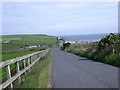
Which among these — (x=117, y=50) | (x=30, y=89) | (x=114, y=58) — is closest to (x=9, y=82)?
(x=30, y=89)

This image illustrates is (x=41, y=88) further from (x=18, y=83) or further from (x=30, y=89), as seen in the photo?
(x=18, y=83)

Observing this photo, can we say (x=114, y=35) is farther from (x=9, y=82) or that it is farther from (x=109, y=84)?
(x=9, y=82)

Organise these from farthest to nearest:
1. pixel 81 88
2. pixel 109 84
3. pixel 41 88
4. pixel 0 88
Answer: pixel 109 84
pixel 81 88
pixel 41 88
pixel 0 88

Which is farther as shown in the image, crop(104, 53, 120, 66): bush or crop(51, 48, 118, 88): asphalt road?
crop(104, 53, 120, 66): bush

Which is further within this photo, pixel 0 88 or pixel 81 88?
pixel 81 88

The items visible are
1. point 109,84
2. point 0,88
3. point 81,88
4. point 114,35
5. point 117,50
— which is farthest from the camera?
point 114,35

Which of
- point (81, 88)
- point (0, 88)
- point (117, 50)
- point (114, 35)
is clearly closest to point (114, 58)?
point (117, 50)

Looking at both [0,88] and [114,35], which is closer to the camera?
[0,88]

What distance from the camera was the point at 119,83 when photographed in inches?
511

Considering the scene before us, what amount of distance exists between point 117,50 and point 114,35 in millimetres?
6659

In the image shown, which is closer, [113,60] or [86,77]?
[86,77]

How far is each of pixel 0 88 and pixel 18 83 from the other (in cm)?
366

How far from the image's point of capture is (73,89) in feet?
38.7

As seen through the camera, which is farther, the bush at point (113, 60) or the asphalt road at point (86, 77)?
the bush at point (113, 60)
